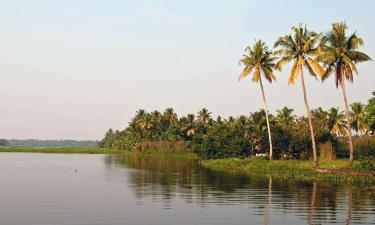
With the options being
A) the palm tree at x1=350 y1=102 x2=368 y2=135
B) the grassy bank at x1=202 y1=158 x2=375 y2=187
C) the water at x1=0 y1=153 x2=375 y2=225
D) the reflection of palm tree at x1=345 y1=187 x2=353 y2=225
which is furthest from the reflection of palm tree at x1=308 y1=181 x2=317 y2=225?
the palm tree at x1=350 y1=102 x2=368 y2=135

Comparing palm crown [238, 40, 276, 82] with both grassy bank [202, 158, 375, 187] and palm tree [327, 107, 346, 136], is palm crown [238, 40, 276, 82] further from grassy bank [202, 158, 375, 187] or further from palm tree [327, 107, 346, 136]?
palm tree [327, 107, 346, 136]

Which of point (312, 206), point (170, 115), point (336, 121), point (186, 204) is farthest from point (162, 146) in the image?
point (312, 206)

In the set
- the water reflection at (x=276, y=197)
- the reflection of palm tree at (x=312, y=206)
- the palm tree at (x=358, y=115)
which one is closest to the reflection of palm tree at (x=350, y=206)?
the water reflection at (x=276, y=197)

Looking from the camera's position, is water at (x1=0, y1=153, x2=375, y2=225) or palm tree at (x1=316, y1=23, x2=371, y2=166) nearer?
water at (x1=0, y1=153, x2=375, y2=225)

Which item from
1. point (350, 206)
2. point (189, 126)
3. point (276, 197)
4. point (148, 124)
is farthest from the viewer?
point (148, 124)

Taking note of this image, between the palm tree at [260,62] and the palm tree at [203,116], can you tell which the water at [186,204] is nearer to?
the palm tree at [260,62]

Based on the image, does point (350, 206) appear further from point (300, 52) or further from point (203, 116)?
point (203, 116)

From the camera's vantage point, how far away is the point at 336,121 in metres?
84.7

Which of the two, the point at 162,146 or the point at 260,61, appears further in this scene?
the point at 162,146

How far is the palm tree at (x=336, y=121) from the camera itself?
276 feet

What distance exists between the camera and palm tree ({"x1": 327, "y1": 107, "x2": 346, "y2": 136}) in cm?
8423

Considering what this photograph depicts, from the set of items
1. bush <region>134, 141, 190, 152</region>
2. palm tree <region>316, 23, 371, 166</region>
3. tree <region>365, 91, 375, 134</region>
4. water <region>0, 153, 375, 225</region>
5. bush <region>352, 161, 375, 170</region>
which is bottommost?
water <region>0, 153, 375, 225</region>

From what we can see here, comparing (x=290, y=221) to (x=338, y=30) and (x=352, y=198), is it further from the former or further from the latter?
(x=338, y=30)

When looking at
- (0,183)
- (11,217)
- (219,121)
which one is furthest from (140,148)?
(11,217)
